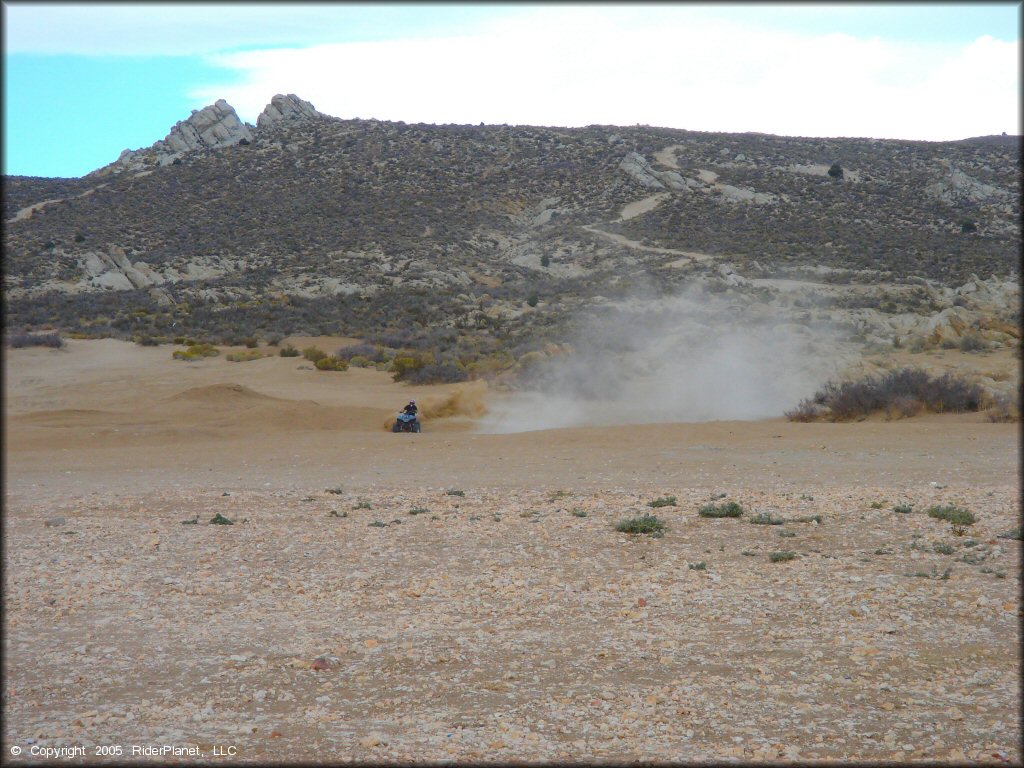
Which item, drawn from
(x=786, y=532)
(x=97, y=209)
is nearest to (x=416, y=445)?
(x=786, y=532)

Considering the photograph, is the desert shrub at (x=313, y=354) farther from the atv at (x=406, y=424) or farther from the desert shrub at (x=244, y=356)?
the atv at (x=406, y=424)

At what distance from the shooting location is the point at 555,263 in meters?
49.4

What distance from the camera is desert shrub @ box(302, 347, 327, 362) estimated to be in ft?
93.4

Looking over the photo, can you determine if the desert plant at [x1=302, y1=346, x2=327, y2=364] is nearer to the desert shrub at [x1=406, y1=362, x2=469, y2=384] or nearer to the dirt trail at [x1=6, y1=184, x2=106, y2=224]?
the desert shrub at [x1=406, y1=362, x2=469, y2=384]

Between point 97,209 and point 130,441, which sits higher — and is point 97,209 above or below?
above

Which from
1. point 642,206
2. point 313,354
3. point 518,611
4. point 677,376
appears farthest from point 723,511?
point 642,206

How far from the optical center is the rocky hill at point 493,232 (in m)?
35.4

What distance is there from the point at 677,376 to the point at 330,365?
1061 centimetres

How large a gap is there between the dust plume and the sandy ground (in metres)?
5.77

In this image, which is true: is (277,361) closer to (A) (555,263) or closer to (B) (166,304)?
(B) (166,304)

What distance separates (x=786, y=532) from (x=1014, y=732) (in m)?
4.41

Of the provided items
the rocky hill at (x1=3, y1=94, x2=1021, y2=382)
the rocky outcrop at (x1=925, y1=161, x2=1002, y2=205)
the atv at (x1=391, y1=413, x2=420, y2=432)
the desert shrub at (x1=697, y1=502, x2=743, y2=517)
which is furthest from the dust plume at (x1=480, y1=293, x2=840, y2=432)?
the rocky outcrop at (x1=925, y1=161, x2=1002, y2=205)

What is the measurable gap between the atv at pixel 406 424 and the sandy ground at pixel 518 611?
146 inches

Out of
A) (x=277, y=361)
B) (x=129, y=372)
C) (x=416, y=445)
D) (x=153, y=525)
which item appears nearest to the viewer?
(x=153, y=525)
